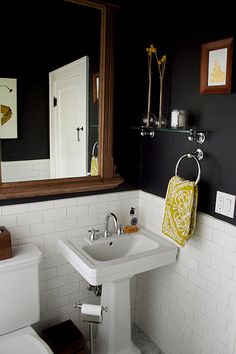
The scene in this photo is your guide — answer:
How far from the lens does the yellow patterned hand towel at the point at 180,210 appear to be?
1674mm

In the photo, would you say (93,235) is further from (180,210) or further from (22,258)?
(180,210)

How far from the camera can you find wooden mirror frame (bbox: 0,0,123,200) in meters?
1.81

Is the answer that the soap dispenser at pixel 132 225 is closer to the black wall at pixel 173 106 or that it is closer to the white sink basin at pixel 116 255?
the white sink basin at pixel 116 255

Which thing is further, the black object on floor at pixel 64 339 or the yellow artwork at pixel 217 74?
the black object on floor at pixel 64 339

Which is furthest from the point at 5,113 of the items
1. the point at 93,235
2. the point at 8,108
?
the point at 93,235

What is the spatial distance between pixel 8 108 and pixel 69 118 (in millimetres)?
369

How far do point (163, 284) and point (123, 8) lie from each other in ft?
5.95

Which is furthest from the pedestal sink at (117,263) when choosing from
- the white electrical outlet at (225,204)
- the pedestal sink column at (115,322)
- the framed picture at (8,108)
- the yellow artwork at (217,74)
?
the yellow artwork at (217,74)

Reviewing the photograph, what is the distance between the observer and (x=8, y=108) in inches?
68.5

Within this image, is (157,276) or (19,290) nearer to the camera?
(19,290)

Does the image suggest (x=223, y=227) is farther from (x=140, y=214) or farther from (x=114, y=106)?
(x=114, y=106)

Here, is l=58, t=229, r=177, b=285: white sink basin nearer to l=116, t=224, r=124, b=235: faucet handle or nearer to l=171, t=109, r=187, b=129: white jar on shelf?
l=116, t=224, r=124, b=235: faucet handle

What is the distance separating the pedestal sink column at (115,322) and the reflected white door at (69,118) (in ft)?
2.46

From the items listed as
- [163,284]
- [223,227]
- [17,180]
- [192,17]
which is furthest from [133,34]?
[163,284]
